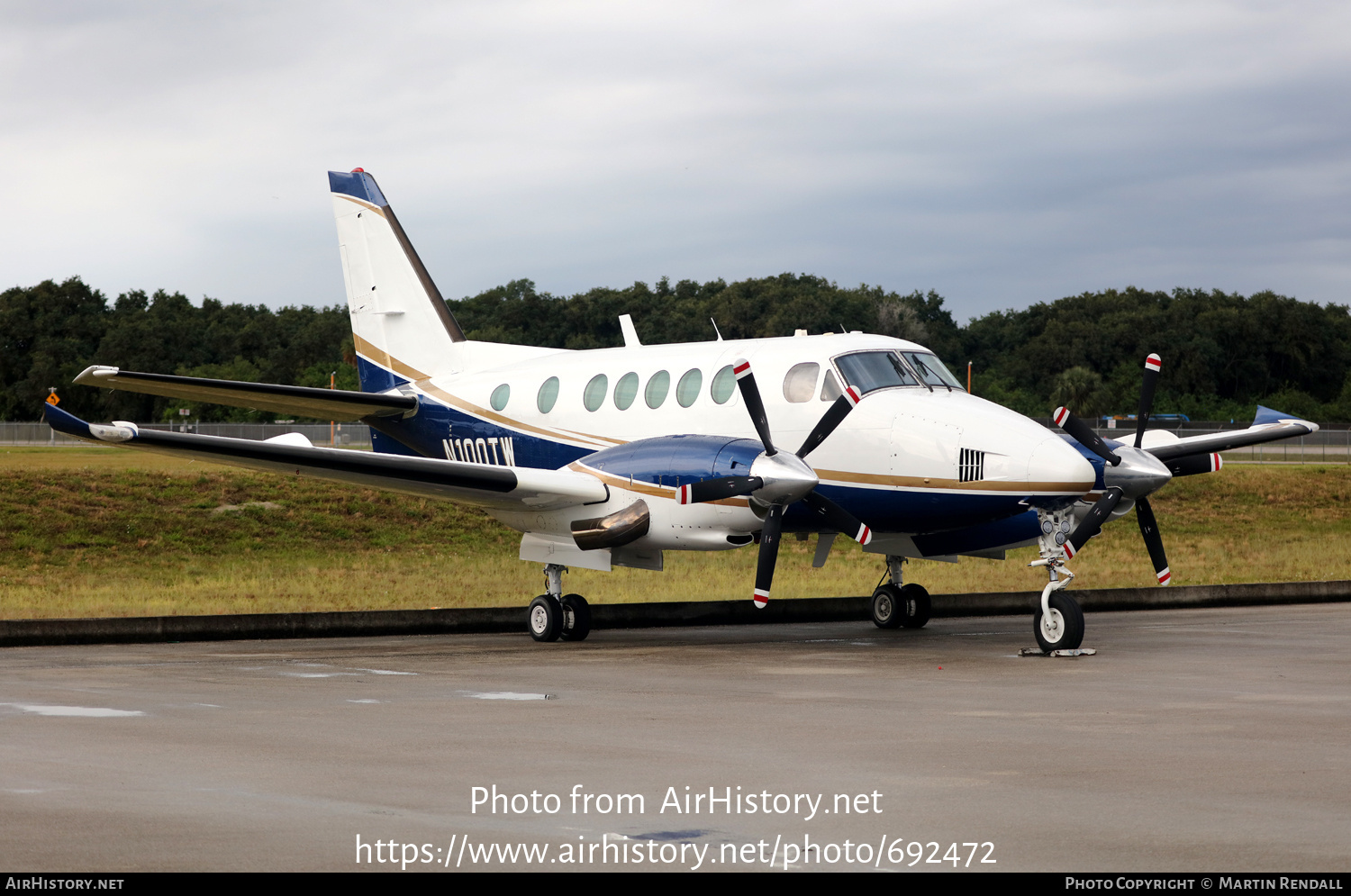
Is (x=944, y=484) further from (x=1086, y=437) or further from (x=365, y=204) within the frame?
(x=365, y=204)

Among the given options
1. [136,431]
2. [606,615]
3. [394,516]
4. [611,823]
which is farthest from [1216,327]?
[611,823]

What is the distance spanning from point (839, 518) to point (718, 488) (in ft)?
5.10

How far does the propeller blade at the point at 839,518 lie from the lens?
16.6 meters

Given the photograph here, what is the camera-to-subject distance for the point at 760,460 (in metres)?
16.3

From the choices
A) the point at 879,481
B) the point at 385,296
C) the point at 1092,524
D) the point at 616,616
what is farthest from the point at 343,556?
the point at 1092,524

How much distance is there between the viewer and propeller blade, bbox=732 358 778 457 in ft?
55.1

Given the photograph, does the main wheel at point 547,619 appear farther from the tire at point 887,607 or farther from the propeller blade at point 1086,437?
the propeller blade at point 1086,437

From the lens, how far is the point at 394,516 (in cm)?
3647

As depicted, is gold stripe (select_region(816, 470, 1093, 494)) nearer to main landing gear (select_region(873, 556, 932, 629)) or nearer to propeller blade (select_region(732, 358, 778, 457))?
propeller blade (select_region(732, 358, 778, 457))

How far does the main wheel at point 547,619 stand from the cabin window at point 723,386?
334 centimetres

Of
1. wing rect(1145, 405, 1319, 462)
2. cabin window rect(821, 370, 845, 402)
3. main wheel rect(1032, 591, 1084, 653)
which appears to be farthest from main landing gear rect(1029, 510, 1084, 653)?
wing rect(1145, 405, 1319, 462)

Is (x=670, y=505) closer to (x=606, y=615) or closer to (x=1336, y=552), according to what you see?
(x=606, y=615)

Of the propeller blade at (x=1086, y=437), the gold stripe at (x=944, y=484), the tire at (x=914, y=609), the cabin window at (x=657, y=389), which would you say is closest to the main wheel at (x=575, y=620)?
the cabin window at (x=657, y=389)
